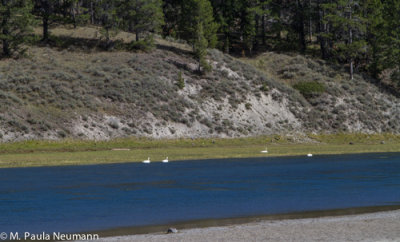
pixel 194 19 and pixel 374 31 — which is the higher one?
pixel 194 19

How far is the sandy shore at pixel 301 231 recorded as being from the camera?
15.2m

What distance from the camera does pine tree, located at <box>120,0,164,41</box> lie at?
80500 mm

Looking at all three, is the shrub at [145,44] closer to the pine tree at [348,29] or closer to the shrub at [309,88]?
the shrub at [309,88]

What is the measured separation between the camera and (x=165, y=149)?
55.2m

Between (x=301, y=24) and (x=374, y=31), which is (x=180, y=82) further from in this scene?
(x=374, y=31)

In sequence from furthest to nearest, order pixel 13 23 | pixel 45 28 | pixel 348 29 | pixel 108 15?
pixel 348 29 → pixel 45 28 → pixel 108 15 → pixel 13 23

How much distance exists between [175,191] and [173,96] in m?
44.9

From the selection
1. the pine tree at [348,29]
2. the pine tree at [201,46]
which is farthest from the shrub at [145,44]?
the pine tree at [348,29]

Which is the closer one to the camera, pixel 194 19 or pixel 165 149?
pixel 165 149

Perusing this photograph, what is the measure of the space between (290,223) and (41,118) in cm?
4387

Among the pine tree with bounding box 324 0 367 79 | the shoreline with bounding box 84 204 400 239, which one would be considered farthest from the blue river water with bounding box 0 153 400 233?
the pine tree with bounding box 324 0 367 79

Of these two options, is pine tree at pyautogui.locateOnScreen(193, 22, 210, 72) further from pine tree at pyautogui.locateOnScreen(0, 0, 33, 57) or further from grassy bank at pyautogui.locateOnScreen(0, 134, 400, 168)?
pine tree at pyautogui.locateOnScreen(0, 0, 33, 57)

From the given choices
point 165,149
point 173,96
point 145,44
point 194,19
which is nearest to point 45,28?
point 145,44

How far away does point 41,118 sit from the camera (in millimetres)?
57375
